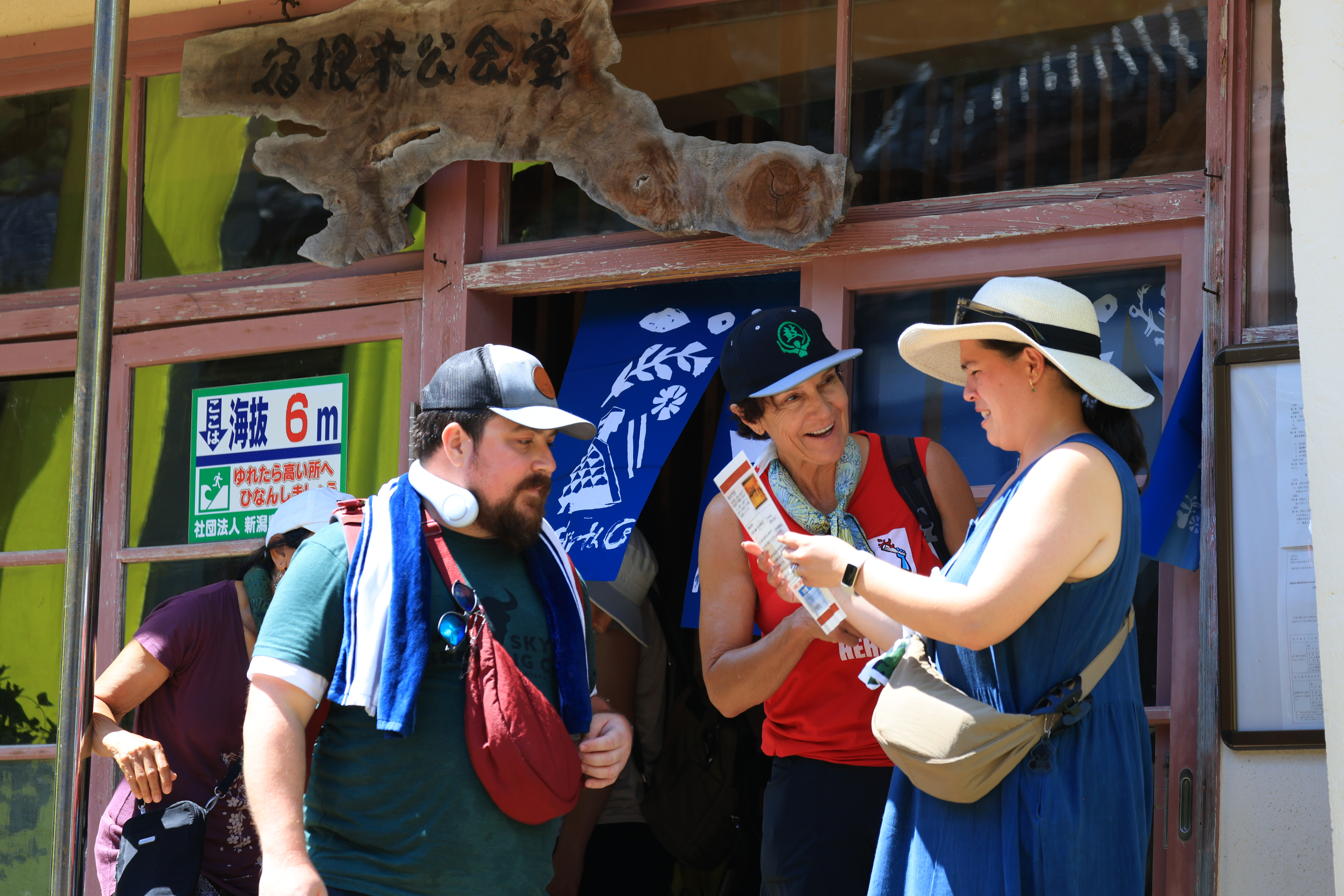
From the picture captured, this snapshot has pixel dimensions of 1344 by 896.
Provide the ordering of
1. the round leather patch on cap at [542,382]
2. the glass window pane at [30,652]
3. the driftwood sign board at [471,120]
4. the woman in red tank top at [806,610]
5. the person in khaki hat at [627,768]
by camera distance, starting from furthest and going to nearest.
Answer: the glass window pane at [30,652] → the person in khaki hat at [627,768] → the driftwood sign board at [471,120] → the woman in red tank top at [806,610] → the round leather patch on cap at [542,382]

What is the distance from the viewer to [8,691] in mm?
4879

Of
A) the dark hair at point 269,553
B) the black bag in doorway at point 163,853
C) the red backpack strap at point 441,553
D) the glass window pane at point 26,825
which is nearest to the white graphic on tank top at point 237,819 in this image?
the black bag in doorway at point 163,853

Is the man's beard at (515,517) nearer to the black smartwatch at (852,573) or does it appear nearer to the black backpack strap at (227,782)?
the black smartwatch at (852,573)

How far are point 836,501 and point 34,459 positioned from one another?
3.12 m

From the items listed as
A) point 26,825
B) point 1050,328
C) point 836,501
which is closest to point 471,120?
point 836,501

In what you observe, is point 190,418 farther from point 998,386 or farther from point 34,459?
point 998,386

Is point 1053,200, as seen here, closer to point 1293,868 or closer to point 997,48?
point 997,48

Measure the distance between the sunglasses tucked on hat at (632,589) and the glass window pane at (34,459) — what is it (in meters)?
1.94

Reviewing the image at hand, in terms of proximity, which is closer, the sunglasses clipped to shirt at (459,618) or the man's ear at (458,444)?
the sunglasses clipped to shirt at (459,618)

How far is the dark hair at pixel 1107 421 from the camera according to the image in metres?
2.69

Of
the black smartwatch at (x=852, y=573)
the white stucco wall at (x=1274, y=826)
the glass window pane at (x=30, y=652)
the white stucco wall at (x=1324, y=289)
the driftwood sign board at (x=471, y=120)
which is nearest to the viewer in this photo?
the white stucco wall at (x=1324, y=289)

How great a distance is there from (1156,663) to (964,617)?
1304mm

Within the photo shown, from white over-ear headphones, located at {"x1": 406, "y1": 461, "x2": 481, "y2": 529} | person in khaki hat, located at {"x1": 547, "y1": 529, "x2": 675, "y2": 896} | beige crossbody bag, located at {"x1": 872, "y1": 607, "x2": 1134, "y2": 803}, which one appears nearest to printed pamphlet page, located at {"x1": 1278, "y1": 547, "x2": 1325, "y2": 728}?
beige crossbody bag, located at {"x1": 872, "y1": 607, "x2": 1134, "y2": 803}

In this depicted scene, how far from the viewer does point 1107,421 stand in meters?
2.70
